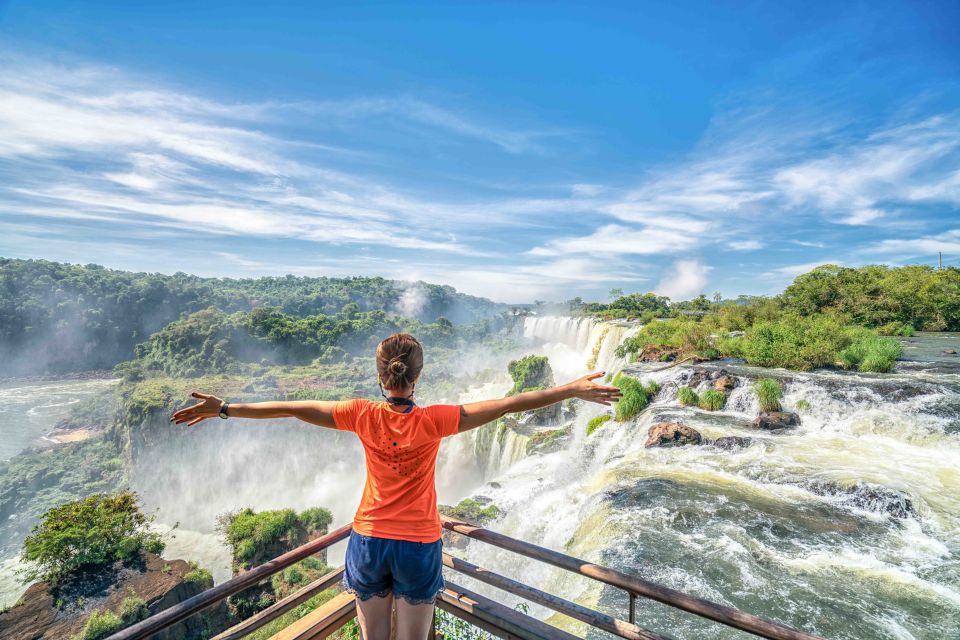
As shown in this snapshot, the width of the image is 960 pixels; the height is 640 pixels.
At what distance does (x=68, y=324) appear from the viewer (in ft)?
222

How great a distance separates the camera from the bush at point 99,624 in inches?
429

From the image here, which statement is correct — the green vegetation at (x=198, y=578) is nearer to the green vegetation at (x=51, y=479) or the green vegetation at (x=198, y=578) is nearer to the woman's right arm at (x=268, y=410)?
the woman's right arm at (x=268, y=410)

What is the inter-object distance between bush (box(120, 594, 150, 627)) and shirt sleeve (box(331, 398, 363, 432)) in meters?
15.1

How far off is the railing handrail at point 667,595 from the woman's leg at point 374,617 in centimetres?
62

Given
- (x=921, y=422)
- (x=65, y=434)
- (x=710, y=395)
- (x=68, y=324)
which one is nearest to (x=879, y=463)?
(x=921, y=422)

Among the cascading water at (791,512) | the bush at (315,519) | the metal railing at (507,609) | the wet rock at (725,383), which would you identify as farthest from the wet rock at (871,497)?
the bush at (315,519)

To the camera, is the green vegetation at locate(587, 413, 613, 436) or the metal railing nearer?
the metal railing

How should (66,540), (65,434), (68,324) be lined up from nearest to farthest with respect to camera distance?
(66,540) → (65,434) → (68,324)

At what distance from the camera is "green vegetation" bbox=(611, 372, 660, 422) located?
13016mm

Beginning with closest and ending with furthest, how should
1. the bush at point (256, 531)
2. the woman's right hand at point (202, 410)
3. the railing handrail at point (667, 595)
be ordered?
1. the railing handrail at point (667, 595)
2. the woman's right hand at point (202, 410)
3. the bush at point (256, 531)

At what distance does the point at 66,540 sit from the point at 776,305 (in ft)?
102

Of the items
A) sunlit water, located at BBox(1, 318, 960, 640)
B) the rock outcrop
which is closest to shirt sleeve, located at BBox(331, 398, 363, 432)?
sunlit water, located at BBox(1, 318, 960, 640)

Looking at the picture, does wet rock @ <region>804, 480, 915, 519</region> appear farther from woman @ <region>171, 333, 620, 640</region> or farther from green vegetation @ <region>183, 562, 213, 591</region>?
green vegetation @ <region>183, 562, 213, 591</region>

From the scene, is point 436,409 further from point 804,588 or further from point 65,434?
point 65,434
